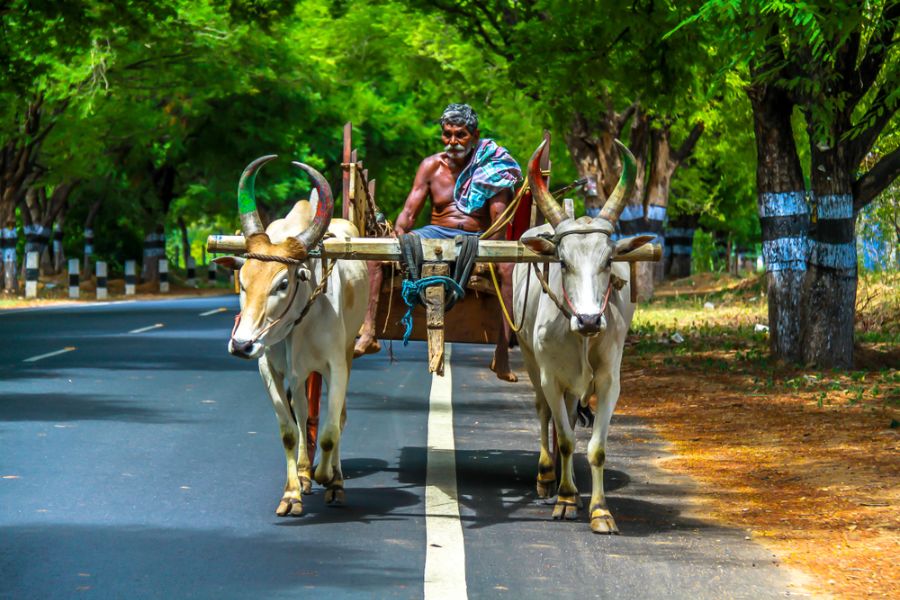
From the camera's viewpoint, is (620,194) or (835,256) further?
(835,256)

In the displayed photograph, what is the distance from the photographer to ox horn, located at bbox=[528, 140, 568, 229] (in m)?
8.41

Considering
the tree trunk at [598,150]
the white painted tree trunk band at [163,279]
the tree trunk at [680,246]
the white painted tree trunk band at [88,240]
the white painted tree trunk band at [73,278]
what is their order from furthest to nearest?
the tree trunk at [680,246]
the white painted tree trunk band at [88,240]
the white painted tree trunk band at [163,279]
the white painted tree trunk band at [73,278]
the tree trunk at [598,150]

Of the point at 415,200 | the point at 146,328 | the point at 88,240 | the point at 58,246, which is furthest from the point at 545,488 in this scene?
the point at 58,246

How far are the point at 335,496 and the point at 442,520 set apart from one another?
0.86 m

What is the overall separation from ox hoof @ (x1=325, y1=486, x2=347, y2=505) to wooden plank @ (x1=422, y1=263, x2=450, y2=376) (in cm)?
94

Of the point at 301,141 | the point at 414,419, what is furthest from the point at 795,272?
the point at 301,141

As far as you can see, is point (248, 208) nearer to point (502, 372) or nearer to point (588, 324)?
point (588, 324)

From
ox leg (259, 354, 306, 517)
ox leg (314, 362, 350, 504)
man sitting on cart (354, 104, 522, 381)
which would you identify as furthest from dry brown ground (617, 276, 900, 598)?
ox leg (259, 354, 306, 517)

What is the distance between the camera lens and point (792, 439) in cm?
1198

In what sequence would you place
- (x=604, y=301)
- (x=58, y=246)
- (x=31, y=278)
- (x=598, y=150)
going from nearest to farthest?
1. (x=604, y=301)
2. (x=598, y=150)
3. (x=31, y=278)
4. (x=58, y=246)

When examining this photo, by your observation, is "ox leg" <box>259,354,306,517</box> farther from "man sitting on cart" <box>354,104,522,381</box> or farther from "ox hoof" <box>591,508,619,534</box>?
"ox hoof" <box>591,508,619,534</box>

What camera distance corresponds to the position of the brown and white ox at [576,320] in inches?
322

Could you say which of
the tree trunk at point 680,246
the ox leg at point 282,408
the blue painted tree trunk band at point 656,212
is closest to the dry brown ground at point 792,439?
the ox leg at point 282,408

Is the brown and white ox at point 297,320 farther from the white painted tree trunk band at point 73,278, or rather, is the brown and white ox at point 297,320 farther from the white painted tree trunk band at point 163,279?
the white painted tree trunk band at point 163,279
